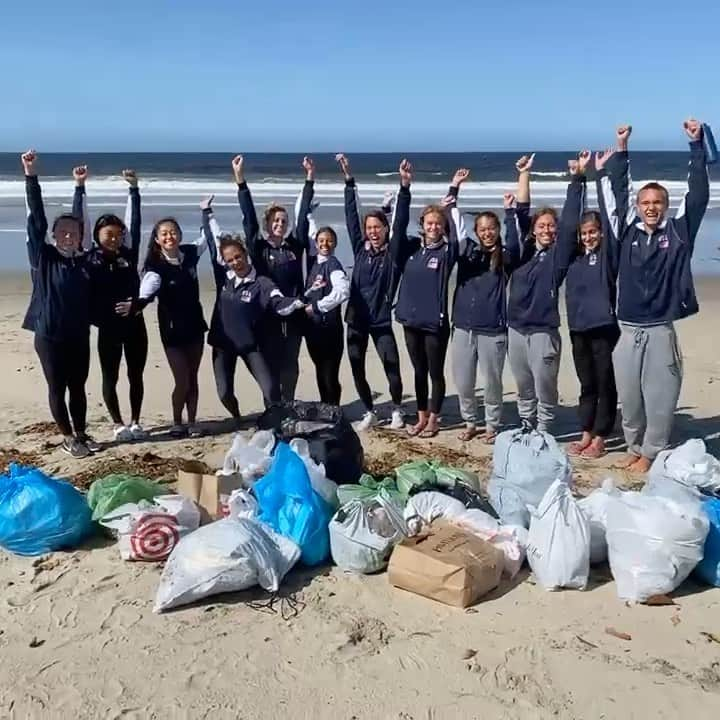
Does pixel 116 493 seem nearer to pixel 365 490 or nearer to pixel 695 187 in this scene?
pixel 365 490

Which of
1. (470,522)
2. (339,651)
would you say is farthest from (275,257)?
(339,651)

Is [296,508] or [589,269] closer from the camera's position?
[296,508]

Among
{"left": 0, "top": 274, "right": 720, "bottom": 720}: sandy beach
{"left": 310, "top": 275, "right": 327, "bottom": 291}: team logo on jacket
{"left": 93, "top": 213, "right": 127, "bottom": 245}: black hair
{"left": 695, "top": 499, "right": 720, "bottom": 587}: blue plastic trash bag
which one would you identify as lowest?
{"left": 0, "top": 274, "right": 720, "bottom": 720}: sandy beach

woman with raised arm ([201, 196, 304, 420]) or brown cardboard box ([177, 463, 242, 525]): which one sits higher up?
woman with raised arm ([201, 196, 304, 420])

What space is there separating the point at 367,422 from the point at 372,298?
3.10ft

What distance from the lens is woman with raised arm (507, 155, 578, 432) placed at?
5914 mm

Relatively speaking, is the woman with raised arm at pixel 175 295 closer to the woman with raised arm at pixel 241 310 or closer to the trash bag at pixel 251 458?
the woman with raised arm at pixel 241 310

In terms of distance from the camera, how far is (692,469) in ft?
15.1

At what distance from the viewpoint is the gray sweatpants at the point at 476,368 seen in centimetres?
615

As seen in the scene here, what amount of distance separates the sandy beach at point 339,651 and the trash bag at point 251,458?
0.79 m

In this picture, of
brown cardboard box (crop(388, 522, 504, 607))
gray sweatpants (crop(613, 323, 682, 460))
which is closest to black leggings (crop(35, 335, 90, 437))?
brown cardboard box (crop(388, 522, 504, 607))

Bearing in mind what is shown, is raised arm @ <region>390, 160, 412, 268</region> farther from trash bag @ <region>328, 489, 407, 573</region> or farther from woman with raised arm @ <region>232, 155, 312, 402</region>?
trash bag @ <region>328, 489, 407, 573</region>

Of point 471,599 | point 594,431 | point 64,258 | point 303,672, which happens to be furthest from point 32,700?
point 594,431

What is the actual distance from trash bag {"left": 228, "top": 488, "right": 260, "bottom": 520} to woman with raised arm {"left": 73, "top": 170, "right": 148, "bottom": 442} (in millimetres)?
2038
